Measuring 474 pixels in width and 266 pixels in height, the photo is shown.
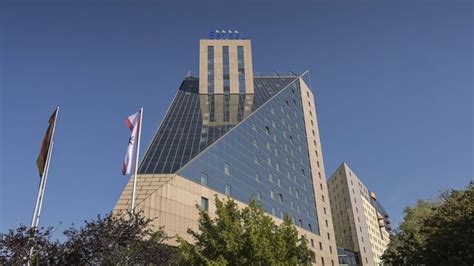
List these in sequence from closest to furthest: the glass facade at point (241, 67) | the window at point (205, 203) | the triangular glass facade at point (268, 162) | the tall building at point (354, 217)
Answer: the window at point (205, 203) < the triangular glass facade at point (268, 162) < the glass facade at point (241, 67) < the tall building at point (354, 217)

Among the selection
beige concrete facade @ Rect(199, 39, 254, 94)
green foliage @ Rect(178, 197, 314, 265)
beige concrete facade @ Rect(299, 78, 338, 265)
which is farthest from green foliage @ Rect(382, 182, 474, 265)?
beige concrete facade @ Rect(199, 39, 254, 94)

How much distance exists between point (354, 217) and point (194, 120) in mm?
68398

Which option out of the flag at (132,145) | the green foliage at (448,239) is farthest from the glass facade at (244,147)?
the green foliage at (448,239)

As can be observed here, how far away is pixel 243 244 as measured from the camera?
23.3m

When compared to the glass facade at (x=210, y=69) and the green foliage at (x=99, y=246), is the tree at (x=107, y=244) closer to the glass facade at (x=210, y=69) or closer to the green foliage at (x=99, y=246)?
the green foliage at (x=99, y=246)

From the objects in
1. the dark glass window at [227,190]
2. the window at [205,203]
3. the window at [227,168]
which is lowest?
the window at [205,203]

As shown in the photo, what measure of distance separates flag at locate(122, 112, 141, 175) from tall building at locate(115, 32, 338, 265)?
10585 mm

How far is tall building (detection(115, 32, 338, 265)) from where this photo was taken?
134 feet

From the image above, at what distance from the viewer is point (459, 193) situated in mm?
32812

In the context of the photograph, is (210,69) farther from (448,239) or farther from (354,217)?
(354,217)

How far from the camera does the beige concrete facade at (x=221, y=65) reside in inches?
2955

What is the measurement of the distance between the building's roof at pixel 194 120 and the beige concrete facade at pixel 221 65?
1.97 m

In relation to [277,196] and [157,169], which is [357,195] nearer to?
[277,196]

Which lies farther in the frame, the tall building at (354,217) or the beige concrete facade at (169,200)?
the tall building at (354,217)
